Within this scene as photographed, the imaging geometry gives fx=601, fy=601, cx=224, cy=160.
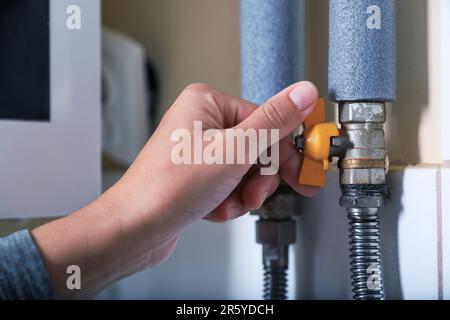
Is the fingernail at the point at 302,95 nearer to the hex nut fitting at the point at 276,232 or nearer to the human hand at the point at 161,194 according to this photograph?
the human hand at the point at 161,194

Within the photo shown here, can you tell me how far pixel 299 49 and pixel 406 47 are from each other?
0.10 meters

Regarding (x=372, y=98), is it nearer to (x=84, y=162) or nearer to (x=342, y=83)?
(x=342, y=83)

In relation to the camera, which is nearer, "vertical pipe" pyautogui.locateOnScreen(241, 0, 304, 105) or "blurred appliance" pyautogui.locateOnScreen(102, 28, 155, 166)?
"vertical pipe" pyautogui.locateOnScreen(241, 0, 304, 105)

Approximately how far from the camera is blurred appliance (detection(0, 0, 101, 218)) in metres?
0.59

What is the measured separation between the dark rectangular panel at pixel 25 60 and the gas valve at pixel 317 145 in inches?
10.8

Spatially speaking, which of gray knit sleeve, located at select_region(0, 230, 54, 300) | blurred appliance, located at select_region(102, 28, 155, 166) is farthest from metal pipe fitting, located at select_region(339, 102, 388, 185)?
blurred appliance, located at select_region(102, 28, 155, 166)

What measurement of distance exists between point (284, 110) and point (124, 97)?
415 mm

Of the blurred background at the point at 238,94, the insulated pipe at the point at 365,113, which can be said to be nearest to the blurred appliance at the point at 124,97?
the blurred background at the point at 238,94

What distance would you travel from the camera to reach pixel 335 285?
1.87 feet

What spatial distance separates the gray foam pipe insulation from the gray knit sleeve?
0.27 m

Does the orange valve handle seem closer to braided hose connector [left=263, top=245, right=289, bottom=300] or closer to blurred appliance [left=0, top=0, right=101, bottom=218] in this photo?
braided hose connector [left=263, top=245, right=289, bottom=300]

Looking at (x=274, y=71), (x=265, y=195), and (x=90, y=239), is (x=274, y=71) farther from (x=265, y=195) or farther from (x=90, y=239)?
(x=90, y=239)

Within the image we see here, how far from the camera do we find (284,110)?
45 cm

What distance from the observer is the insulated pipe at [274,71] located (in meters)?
0.57
